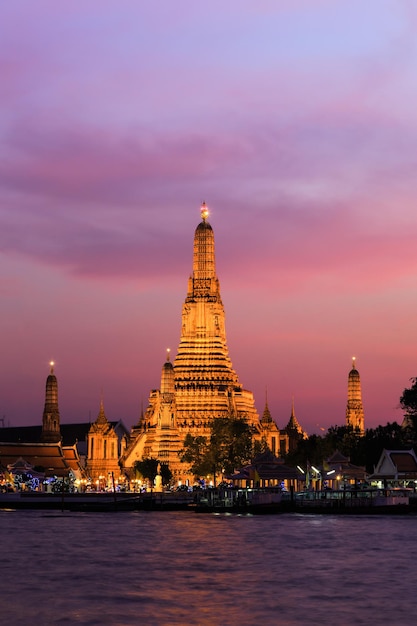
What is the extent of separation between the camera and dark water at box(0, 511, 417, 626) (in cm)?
6066

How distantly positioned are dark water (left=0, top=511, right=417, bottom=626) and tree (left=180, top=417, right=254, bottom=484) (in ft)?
209

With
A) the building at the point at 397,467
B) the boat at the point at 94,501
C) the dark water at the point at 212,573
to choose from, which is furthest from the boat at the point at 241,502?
the dark water at the point at 212,573

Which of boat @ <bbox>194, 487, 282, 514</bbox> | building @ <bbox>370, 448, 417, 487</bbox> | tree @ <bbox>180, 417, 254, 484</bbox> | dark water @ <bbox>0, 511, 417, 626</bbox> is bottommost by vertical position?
dark water @ <bbox>0, 511, 417, 626</bbox>

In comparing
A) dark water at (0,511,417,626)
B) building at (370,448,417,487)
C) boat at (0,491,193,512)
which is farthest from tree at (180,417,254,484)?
dark water at (0,511,417,626)

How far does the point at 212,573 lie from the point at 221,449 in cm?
11134

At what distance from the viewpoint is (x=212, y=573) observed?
255 feet

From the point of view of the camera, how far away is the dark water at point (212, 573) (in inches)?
2388

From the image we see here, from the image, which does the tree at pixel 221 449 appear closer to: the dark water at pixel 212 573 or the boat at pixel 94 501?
the boat at pixel 94 501

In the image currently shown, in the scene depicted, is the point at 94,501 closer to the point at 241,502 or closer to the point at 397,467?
the point at 241,502

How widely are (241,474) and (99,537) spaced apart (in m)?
53.5

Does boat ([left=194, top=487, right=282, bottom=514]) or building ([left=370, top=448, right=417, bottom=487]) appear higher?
building ([left=370, top=448, right=417, bottom=487])

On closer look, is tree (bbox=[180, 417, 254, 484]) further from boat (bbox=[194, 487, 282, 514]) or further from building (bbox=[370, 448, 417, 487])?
building (bbox=[370, 448, 417, 487])

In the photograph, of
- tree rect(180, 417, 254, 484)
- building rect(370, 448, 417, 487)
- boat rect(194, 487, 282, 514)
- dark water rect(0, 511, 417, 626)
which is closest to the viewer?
dark water rect(0, 511, 417, 626)

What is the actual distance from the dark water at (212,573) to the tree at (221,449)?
6365cm
